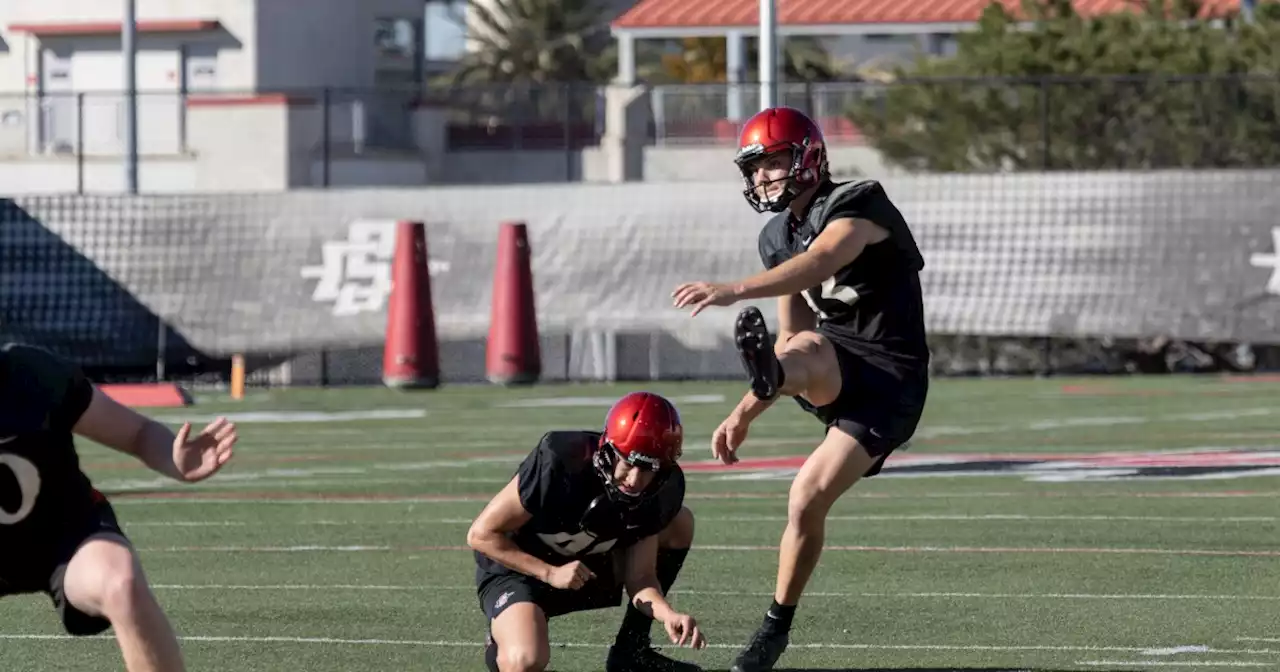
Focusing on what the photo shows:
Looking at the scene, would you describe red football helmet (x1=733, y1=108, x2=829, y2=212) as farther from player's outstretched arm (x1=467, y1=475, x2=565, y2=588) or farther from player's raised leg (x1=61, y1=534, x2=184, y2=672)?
player's raised leg (x1=61, y1=534, x2=184, y2=672)

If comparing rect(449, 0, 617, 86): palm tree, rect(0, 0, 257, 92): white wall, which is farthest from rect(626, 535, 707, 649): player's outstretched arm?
rect(449, 0, 617, 86): palm tree

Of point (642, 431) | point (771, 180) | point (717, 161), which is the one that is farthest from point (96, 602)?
point (717, 161)

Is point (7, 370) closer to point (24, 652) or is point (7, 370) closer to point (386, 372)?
point (24, 652)

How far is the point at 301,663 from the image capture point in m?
8.18

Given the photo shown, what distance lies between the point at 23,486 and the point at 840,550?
18.8 ft

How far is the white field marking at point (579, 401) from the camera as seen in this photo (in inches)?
798

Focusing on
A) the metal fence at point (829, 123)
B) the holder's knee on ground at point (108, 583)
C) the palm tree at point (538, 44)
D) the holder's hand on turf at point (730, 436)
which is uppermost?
the palm tree at point (538, 44)

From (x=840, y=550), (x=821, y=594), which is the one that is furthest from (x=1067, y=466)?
(x=821, y=594)

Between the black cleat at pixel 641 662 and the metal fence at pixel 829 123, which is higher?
the metal fence at pixel 829 123

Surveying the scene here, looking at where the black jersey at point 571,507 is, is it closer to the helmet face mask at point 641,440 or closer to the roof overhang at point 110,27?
the helmet face mask at point 641,440

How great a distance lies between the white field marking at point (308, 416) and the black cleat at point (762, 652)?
11621mm

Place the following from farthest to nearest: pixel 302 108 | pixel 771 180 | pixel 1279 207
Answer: pixel 302 108
pixel 1279 207
pixel 771 180

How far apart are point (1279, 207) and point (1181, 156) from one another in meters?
4.61

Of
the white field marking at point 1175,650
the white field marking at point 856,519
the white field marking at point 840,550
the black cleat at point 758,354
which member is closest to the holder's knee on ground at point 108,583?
the black cleat at point 758,354
